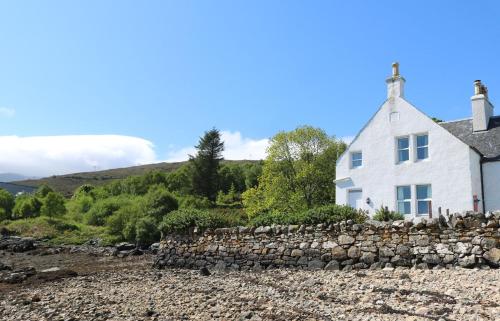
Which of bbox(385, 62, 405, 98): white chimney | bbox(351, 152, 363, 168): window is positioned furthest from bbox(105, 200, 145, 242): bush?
bbox(385, 62, 405, 98): white chimney

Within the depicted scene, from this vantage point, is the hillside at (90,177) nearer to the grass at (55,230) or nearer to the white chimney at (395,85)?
the grass at (55,230)

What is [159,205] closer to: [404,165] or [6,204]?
[404,165]

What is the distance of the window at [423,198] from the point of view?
23.2 metres

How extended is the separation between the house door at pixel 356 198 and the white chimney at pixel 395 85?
6063 mm

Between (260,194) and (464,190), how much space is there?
19267 millimetres

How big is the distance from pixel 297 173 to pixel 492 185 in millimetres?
17125

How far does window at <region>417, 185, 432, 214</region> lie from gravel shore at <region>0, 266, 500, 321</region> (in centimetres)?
1214

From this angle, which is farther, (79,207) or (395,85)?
(79,207)

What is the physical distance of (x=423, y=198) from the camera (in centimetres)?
2345

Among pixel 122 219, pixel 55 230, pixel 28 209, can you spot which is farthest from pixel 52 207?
pixel 122 219

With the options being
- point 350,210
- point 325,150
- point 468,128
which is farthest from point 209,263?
point 325,150

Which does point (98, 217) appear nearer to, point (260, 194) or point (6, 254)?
point (6, 254)

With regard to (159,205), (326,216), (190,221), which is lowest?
(190,221)

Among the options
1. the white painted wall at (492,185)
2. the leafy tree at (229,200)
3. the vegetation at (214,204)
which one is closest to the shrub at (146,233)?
the vegetation at (214,204)
